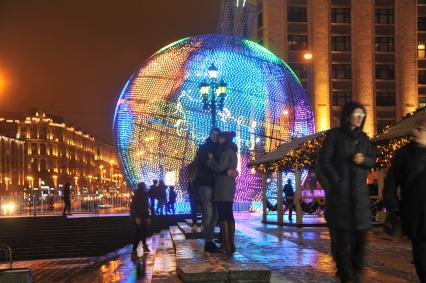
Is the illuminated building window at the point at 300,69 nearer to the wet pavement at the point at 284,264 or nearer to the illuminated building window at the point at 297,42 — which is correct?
the illuminated building window at the point at 297,42

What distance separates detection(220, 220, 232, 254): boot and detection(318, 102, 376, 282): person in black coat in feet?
10.8

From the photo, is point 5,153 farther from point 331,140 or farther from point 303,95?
point 331,140

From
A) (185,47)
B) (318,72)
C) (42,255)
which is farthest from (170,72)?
(318,72)

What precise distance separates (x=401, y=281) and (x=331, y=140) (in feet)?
Answer: 8.83

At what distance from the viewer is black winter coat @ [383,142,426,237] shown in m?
5.55

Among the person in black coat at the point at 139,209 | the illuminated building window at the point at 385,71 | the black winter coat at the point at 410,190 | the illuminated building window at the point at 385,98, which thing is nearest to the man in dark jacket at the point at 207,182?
the black winter coat at the point at 410,190

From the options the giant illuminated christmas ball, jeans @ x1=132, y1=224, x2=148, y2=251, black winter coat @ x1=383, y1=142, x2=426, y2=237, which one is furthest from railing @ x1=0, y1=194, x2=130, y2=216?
black winter coat @ x1=383, y1=142, x2=426, y2=237

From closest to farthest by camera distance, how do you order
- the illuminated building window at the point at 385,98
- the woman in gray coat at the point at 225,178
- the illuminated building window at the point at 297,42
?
1. the woman in gray coat at the point at 225,178
2. the illuminated building window at the point at 297,42
3. the illuminated building window at the point at 385,98

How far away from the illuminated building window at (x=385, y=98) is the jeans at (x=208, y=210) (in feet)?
189

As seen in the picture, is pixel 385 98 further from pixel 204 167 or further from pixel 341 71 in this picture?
pixel 204 167

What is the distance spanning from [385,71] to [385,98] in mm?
2844

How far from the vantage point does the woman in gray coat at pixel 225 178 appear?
27.8 ft

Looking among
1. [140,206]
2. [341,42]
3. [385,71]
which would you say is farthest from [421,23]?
[140,206]

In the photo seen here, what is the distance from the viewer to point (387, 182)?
5715 mm
